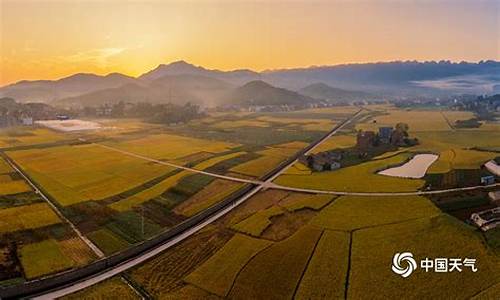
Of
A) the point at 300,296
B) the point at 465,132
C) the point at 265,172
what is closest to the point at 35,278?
the point at 300,296

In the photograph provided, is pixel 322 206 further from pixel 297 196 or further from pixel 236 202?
pixel 236 202

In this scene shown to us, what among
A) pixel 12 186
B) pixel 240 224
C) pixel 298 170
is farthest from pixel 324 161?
pixel 12 186

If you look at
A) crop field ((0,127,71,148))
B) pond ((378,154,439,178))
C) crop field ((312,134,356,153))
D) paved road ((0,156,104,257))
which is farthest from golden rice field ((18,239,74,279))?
crop field ((0,127,71,148))

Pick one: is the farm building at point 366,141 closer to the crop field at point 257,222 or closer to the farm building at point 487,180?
the farm building at point 487,180

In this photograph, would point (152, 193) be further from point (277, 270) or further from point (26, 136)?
point (26, 136)

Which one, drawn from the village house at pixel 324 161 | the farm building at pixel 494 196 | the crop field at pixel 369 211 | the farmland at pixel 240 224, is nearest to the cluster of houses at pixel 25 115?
the farmland at pixel 240 224
